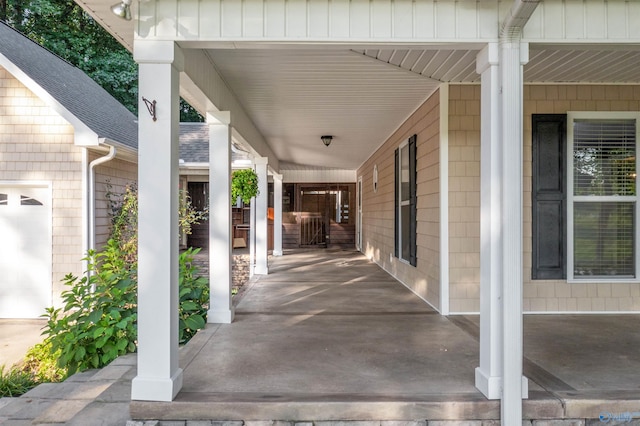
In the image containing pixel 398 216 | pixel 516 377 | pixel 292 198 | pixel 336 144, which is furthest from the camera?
pixel 292 198

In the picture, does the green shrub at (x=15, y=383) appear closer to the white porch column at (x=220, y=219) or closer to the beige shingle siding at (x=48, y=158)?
the white porch column at (x=220, y=219)

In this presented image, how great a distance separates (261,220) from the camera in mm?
8398

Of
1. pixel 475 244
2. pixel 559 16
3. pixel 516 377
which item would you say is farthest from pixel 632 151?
pixel 516 377

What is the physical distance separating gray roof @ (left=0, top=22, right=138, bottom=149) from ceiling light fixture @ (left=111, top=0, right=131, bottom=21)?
438 centimetres

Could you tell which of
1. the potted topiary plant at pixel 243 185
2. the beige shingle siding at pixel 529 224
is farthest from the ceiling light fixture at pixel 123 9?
the potted topiary plant at pixel 243 185

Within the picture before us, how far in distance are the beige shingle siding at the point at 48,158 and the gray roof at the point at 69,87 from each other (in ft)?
1.00

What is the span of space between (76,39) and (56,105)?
1125 centimetres

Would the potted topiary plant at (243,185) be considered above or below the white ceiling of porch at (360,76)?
below

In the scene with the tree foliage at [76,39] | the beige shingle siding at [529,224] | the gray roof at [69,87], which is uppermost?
the tree foliage at [76,39]

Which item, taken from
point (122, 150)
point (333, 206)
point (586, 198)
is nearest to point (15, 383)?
point (122, 150)

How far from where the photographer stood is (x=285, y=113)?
6.09 m

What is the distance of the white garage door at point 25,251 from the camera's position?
6.49 m

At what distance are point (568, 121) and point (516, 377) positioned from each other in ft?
10.7

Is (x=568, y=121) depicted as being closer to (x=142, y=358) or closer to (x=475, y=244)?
(x=475, y=244)
